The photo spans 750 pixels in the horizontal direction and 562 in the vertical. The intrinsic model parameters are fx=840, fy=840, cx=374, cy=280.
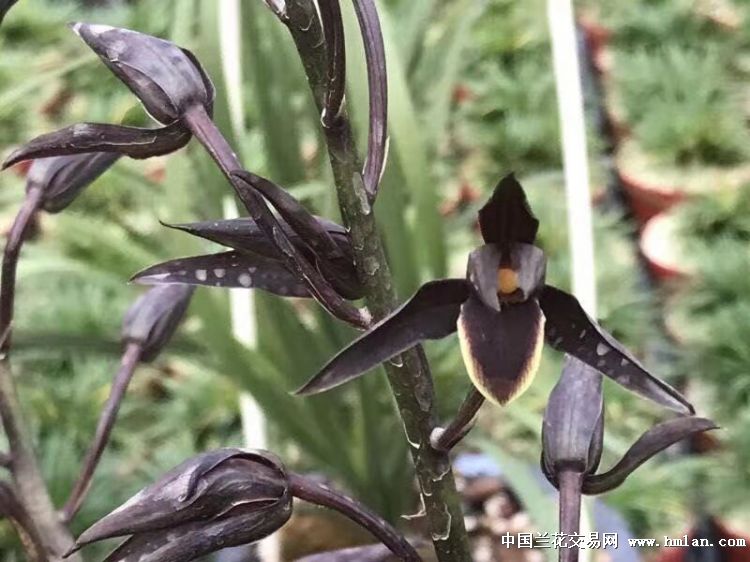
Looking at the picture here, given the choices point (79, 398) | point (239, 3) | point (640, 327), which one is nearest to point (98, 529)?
point (239, 3)

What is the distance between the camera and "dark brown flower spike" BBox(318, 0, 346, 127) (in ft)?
0.84

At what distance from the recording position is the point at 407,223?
801 millimetres

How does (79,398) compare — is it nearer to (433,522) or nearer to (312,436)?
(312,436)

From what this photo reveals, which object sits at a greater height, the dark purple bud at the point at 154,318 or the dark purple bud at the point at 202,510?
the dark purple bud at the point at 154,318

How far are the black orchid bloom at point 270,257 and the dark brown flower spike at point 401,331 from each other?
0.13 feet

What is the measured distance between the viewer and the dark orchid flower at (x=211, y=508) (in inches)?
11.3

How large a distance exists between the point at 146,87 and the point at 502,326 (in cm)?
15

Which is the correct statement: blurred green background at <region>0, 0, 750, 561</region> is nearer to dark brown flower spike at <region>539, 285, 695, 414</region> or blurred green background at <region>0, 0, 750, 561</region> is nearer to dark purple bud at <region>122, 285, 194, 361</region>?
dark purple bud at <region>122, 285, 194, 361</region>

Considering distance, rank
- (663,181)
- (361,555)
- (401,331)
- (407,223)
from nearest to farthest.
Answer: (401,331) → (361,555) → (407,223) → (663,181)

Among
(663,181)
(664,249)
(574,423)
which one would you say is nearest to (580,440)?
(574,423)

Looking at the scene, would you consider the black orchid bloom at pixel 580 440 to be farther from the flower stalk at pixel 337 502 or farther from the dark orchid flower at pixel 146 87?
the dark orchid flower at pixel 146 87

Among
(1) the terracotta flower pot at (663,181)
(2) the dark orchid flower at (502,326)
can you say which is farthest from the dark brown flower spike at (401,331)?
(1) the terracotta flower pot at (663,181)

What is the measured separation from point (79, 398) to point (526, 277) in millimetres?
979

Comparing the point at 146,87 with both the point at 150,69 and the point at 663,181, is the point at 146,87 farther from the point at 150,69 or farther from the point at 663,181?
the point at 663,181
